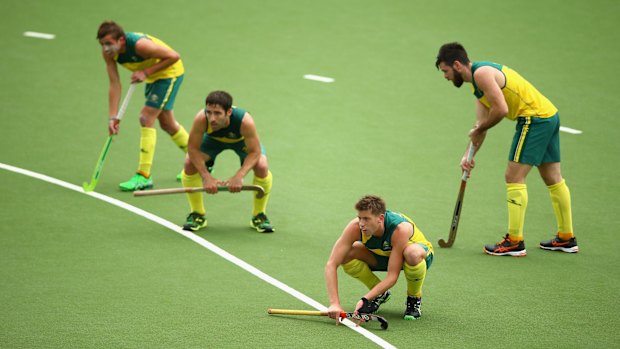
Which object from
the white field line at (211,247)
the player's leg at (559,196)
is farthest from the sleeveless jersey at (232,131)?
the player's leg at (559,196)

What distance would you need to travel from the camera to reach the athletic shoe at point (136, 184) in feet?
27.4

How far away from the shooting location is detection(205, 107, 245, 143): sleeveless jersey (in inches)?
277

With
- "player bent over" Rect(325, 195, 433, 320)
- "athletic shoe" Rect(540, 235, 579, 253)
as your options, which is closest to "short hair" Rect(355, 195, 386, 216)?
"player bent over" Rect(325, 195, 433, 320)

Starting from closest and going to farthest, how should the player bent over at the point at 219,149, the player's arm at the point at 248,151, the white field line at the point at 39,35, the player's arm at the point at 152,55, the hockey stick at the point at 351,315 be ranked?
the hockey stick at the point at 351,315 < the player bent over at the point at 219,149 < the player's arm at the point at 248,151 < the player's arm at the point at 152,55 < the white field line at the point at 39,35

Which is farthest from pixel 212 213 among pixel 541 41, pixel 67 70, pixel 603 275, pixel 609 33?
pixel 609 33

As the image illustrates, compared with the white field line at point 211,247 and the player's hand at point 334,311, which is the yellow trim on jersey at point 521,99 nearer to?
the white field line at point 211,247

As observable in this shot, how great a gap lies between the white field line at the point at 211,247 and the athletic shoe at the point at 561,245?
2253 millimetres

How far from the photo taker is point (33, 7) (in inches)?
540

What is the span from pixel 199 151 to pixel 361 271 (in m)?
2.14

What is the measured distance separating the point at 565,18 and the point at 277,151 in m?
5.84

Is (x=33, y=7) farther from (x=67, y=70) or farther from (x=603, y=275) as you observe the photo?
(x=603, y=275)

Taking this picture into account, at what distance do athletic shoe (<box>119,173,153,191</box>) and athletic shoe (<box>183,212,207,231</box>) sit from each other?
1096 millimetres

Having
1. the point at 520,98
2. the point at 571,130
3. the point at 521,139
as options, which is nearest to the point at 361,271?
the point at 521,139

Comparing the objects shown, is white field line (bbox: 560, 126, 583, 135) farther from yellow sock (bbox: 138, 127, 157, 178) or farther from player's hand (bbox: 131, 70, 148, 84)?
player's hand (bbox: 131, 70, 148, 84)
